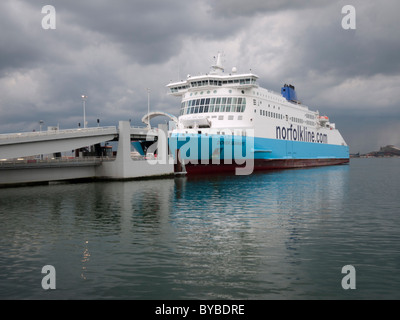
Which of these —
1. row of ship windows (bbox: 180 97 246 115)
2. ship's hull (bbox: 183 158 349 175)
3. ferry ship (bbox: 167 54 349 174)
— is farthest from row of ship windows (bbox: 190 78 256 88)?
ship's hull (bbox: 183 158 349 175)

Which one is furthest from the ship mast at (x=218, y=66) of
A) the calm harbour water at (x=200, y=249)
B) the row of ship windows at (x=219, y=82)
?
the calm harbour water at (x=200, y=249)

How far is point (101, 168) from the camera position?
43031 millimetres

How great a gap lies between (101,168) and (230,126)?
21.1 m

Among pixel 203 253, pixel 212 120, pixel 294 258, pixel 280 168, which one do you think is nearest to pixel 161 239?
pixel 203 253

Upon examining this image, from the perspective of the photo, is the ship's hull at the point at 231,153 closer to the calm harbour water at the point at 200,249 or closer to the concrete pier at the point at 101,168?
the concrete pier at the point at 101,168

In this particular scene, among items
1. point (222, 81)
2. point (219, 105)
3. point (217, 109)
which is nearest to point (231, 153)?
point (217, 109)

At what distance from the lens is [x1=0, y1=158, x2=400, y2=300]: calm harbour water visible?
368 inches

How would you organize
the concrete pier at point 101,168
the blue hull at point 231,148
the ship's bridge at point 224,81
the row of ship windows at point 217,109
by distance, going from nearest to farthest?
1. the concrete pier at point 101,168
2. the blue hull at point 231,148
3. the ship's bridge at point 224,81
4. the row of ship windows at point 217,109

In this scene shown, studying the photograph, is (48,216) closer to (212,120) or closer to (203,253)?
(203,253)

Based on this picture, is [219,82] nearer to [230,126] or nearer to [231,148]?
[230,126]

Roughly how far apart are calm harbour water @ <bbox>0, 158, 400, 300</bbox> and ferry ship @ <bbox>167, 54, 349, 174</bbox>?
2337 cm

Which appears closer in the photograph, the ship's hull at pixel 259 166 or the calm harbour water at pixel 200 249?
the calm harbour water at pixel 200 249

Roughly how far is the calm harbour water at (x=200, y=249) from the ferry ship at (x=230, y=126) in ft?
76.7

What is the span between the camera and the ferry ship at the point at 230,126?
47.3m
